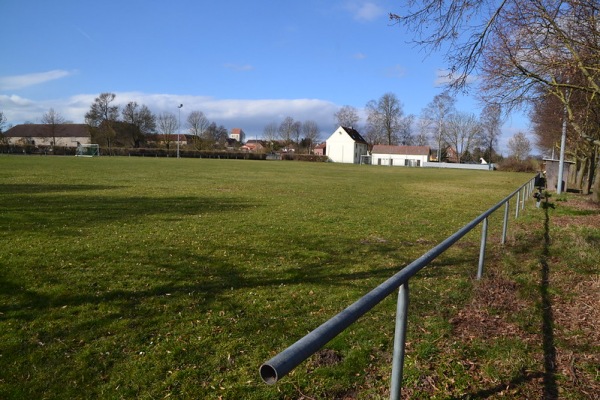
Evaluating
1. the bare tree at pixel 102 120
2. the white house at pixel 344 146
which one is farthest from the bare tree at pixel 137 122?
the white house at pixel 344 146

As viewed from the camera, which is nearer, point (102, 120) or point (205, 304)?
point (205, 304)

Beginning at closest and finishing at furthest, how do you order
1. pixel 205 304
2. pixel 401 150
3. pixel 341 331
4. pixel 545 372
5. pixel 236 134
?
1. pixel 341 331
2. pixel 545 372
3. pixel 205 304
4. pixel 401 150
5. pixel 236 134

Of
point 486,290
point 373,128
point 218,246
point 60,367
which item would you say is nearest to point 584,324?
point 486,290

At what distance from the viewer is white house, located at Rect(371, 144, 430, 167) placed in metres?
107

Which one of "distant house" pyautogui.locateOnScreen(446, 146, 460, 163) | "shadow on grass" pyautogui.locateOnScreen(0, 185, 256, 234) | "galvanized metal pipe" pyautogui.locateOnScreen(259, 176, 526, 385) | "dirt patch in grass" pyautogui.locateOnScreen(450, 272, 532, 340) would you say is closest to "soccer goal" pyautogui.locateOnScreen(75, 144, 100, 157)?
"shadow on grass" pyautogui.locateOnScreen(0, 185, 256, 234)

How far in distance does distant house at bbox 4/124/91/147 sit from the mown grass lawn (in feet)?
371

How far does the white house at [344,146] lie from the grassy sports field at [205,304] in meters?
98.3

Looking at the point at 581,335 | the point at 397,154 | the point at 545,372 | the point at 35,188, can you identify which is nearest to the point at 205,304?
the point at 545,372

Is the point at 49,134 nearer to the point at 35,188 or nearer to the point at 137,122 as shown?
the point at 137,122

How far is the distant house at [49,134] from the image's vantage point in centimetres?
10938

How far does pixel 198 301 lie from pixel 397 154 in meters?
107

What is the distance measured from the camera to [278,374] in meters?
1.39

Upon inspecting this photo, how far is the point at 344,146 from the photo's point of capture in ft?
358

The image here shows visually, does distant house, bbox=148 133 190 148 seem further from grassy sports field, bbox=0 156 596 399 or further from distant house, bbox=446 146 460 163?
grassy sports field, bbox=0 156 596 399
